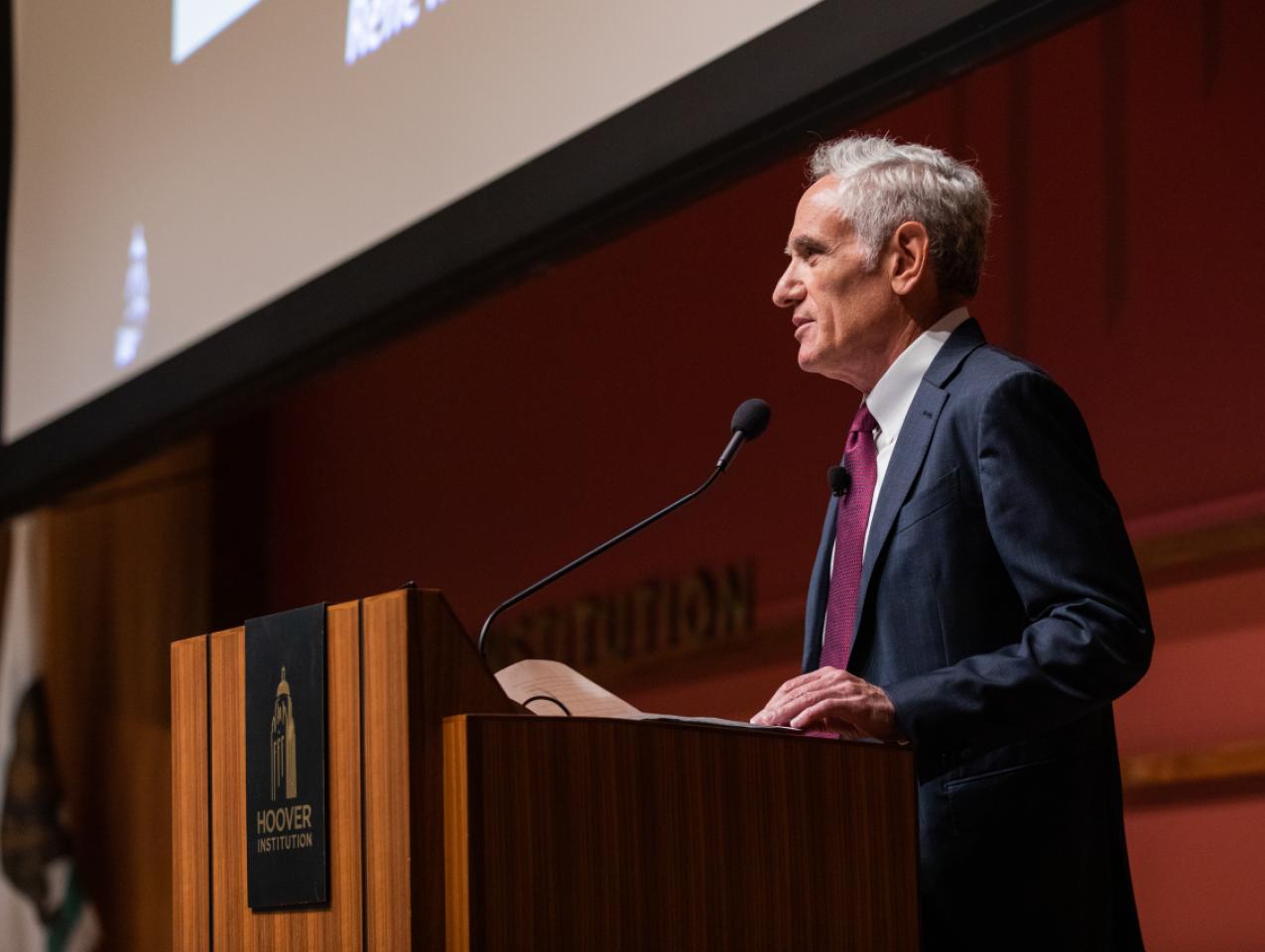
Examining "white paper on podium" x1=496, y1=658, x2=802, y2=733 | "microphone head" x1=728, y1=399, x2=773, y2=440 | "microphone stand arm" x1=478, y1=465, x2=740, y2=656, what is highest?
"microphone head" x1=728, y1=399, x2=773, y2=440

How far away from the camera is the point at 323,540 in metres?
6.27

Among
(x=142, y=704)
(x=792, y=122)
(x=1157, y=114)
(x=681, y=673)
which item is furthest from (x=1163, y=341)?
(x=142, y=704)

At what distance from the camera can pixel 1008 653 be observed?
1671 millimetres

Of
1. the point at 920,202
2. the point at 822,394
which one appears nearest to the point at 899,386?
the point at 920,202

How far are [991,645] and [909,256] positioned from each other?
501mm

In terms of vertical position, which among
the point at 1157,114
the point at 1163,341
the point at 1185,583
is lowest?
the point at 1185,583

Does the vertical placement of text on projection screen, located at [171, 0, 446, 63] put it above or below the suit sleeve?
above

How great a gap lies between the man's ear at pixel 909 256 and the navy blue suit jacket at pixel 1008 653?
215mm

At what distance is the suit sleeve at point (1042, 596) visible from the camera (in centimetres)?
163

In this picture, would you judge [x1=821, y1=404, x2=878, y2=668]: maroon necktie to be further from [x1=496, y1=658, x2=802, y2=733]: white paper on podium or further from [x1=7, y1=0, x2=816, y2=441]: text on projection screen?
[x1=7, y1=0, x2=816, y2=441]: text on projection screen

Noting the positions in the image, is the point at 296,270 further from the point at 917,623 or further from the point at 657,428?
the point at 917,623

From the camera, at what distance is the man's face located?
2.03 metres

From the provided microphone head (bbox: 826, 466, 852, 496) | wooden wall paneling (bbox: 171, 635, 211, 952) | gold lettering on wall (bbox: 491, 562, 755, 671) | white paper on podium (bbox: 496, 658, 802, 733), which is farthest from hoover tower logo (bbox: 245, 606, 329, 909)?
gold lettering on wall (bbox: 491, 562, 755, 671)

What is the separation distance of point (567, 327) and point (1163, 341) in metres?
2.29
